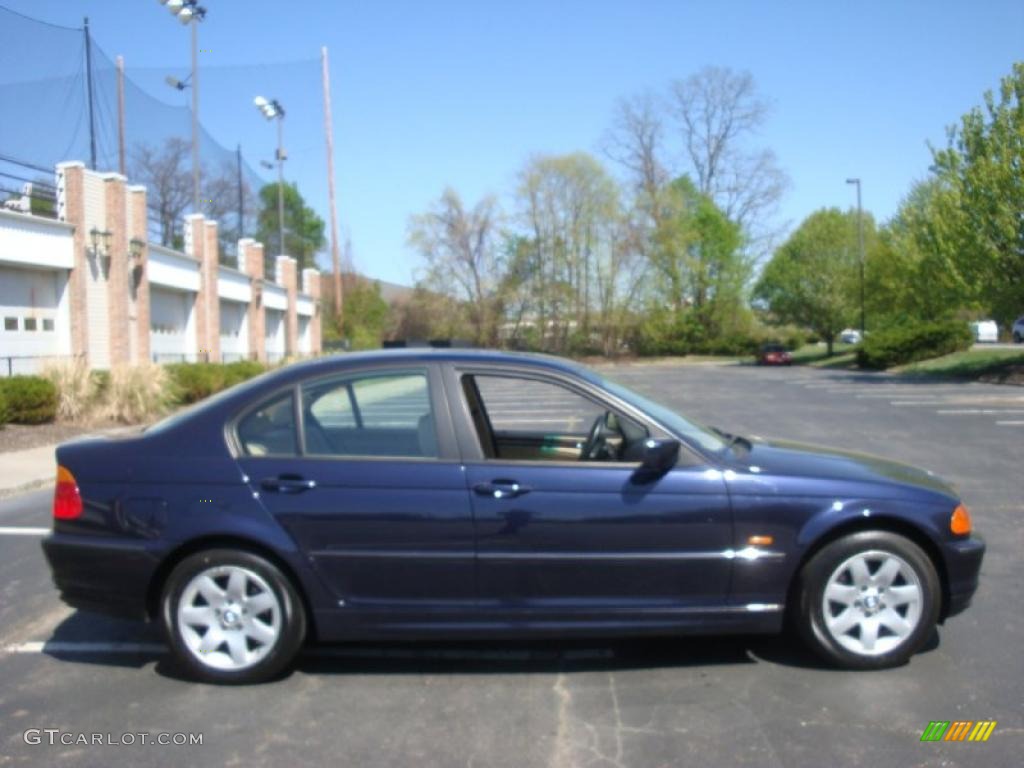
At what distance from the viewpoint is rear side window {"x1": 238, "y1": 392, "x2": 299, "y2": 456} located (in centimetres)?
468

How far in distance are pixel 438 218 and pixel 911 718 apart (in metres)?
56.6

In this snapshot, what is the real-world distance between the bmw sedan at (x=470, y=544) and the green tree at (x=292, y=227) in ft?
227

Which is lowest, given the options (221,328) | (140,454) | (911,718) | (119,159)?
(911,718)

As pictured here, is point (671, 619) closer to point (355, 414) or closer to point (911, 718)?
point (911, 718)

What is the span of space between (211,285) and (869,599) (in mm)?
32452

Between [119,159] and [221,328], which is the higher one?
[119,159]

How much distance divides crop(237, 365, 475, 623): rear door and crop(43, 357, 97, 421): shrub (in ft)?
46.0

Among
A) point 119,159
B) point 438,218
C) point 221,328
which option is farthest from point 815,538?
point 438,218

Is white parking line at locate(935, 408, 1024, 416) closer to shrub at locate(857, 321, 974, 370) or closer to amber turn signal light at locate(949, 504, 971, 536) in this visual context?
amber turn signal light at locate(949, 504, 971, 536)


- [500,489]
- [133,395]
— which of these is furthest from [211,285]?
[500,489]

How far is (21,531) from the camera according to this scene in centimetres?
865

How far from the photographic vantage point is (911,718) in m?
4.14

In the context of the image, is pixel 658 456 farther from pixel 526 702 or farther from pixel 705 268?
pixel 705 268

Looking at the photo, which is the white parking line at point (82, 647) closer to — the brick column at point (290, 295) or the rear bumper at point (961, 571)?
the rear bumper at point (961, 571)
